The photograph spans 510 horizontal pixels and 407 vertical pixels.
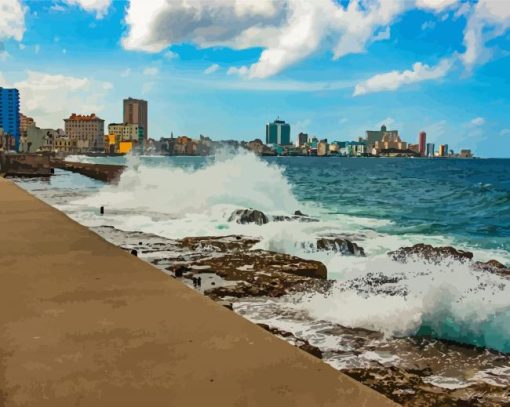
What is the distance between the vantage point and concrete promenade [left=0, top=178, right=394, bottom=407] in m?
2.08

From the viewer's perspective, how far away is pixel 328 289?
6254mm

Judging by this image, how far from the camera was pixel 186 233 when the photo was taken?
11.9m

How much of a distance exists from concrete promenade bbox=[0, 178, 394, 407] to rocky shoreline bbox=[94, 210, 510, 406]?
1.29 m

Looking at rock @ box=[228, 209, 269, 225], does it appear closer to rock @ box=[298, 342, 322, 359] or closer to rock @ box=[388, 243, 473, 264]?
rock @ box=[388, 243, 473, 264]

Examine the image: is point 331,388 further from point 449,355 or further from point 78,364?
point 449,355

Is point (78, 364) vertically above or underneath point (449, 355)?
above

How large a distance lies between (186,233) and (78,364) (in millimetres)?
9585

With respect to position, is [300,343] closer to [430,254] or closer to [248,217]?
[430,254]

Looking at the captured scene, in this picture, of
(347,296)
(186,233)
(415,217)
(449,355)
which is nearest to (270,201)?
(415,217)

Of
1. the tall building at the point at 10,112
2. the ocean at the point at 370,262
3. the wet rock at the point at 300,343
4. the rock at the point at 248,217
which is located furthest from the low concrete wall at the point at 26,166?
the tall building at the point at 10,112

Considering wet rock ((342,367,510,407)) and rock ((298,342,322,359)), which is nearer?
wet rock ((342,367,510,407))

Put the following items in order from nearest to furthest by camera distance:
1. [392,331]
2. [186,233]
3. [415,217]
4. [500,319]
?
[392,331], [500,319], [186,233], [415,217]

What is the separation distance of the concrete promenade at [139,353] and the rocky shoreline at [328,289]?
129 centimetres

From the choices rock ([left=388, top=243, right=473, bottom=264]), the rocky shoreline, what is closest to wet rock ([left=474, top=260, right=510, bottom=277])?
the rocky shoreline
